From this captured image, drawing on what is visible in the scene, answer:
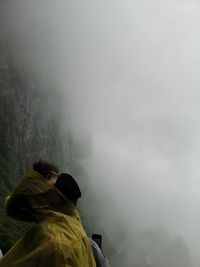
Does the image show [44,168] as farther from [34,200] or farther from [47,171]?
[34,200]

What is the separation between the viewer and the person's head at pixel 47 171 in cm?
479

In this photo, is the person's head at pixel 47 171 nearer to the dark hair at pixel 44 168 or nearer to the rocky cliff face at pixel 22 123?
the dark hair at pixel 44 168

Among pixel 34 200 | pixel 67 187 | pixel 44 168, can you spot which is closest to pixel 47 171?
pixel 44 168

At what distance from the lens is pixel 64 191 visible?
4723mm

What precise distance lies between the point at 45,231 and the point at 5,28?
146 meters

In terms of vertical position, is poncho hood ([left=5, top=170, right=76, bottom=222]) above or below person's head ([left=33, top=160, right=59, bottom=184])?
below

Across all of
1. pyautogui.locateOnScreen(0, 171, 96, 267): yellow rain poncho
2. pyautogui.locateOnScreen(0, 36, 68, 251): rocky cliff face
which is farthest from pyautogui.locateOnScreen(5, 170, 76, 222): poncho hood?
pyautogui.locateOnScreen(0, 36, 68, 251): rocky cliff face

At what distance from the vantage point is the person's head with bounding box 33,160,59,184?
4.79 metres

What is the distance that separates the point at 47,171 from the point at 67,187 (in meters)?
0.29

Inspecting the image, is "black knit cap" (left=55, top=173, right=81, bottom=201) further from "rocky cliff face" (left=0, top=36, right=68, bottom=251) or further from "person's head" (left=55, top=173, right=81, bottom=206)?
"rocky cliff face" (left=0, top=36, right=68, bottom=251)

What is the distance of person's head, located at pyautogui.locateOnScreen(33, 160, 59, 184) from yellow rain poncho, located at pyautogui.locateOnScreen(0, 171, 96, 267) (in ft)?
0.28

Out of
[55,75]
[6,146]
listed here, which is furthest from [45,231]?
[55,75]

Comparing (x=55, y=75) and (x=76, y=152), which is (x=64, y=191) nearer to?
(x=55, y=75)

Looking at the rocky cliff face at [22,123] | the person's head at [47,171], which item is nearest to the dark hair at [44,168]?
the person's head at [47,171]
